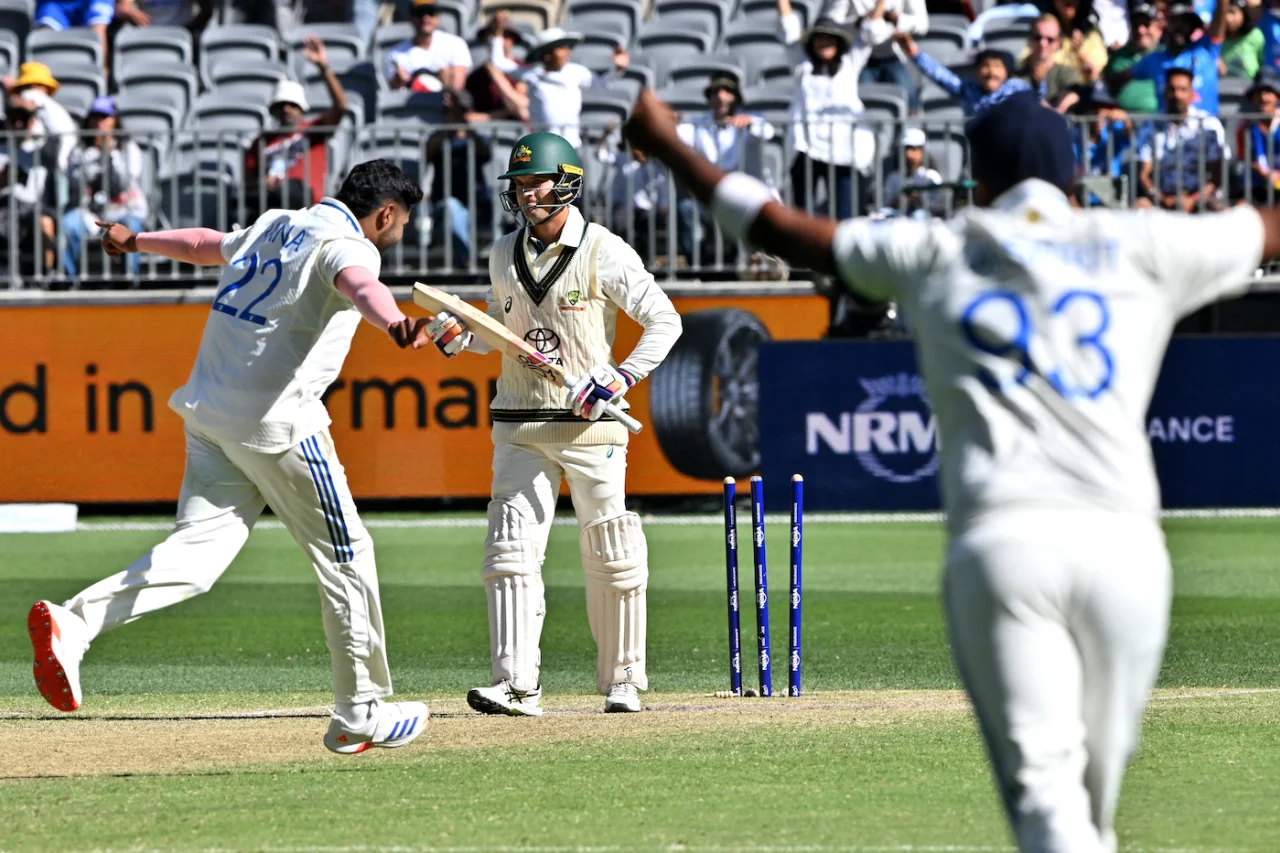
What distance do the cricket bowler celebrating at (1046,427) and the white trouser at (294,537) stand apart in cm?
311

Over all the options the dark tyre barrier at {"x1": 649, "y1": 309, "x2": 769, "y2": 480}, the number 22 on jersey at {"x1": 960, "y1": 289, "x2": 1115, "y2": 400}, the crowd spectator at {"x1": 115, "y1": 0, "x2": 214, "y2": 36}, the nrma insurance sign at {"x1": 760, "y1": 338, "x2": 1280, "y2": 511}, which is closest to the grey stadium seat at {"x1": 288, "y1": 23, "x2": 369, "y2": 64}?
the crowd spectator at {"x1": 115, "y1": 0, "x2": 214, "y2": 36}

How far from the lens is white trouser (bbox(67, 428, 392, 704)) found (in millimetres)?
6922

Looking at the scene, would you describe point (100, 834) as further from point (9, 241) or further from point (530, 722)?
point (9, 241)

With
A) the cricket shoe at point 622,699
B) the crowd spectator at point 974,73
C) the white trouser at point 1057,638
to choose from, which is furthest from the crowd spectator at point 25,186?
the white trouser at point 1057,638

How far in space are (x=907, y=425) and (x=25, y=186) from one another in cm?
815

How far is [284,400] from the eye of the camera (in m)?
6.93

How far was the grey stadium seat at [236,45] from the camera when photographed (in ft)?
71.0

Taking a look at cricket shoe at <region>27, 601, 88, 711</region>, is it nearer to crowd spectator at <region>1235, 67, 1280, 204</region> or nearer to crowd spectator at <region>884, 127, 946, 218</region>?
crowd spectator at <region>884, 127, 946, 218</region>

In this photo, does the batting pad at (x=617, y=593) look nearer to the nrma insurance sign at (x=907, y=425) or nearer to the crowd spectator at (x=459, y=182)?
the nrma insurance sign at (x=907, y=425)

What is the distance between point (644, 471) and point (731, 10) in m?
6.18

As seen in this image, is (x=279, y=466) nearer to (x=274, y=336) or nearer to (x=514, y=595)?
(x=274, y=336)

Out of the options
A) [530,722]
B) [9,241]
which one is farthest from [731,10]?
[530,722]

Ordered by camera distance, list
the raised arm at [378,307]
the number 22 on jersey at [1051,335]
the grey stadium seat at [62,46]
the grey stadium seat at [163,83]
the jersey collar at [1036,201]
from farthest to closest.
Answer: the grey stadium seat at [62,46], the grey stadium seat at [163,83], the raised arm at [378,307], the jersey collar at [1036,201], the number 22 on jersey at [1051,335]

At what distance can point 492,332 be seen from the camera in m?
7.79
